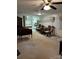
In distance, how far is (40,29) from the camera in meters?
14.1

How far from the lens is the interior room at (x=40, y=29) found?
623 centimetres

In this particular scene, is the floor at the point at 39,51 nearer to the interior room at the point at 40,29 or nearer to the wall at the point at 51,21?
the interior room at the point at 40,29

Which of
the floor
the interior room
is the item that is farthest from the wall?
the floor

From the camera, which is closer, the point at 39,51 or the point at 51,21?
the point at 39,51

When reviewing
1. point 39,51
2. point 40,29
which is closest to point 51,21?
point 40,29

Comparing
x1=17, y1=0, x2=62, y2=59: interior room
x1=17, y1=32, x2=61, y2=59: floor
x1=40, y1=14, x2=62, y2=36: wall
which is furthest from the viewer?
x1=40, y1=14, x2=62, y2=36: wall

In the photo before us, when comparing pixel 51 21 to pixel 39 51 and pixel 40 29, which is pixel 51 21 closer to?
pixel 40 29

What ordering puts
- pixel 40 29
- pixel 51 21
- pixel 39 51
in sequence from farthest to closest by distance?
1. pixel 40 29
2. pixel 51 21
3. pixel 39 51

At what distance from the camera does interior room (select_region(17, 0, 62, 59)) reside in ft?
20.4

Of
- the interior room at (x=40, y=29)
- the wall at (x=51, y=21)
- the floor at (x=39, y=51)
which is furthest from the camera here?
the wall at (x=51, y=21)

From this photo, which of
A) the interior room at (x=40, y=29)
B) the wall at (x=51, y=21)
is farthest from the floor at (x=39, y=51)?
the wall at (x=51, y=21)

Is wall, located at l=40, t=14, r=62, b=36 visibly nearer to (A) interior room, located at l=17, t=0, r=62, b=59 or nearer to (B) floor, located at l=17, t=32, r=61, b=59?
(A) interior room, located at l=17, t=0, r=62, b=59
